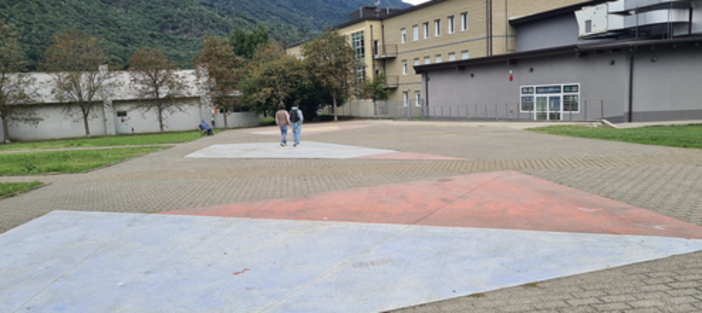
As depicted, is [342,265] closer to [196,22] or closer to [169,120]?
[169,120]

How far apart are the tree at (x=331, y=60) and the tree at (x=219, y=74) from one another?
22.5ft

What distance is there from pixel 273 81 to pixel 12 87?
1998cm

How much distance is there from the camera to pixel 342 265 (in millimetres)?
4789

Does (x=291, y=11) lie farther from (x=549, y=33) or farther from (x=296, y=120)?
(x=296, y=120)

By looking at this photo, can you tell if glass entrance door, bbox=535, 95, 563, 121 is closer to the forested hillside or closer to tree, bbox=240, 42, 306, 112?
tree, bbox=240, 42, 306, 112

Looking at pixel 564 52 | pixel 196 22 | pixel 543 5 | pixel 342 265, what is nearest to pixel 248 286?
pixel 342 265

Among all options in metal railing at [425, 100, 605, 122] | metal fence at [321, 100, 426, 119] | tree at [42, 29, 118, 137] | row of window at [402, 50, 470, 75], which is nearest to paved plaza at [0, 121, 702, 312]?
metal railing at [425, 100, 605, 122]

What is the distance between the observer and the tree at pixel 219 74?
4241 cm

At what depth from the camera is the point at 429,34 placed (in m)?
51.7

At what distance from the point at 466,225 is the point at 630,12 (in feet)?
96.2

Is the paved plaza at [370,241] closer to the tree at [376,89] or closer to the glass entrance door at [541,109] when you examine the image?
the glass entrance door at [541,109]

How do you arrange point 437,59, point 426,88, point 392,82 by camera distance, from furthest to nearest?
1. point 392,82
2. point 437,59
3. point 426,88

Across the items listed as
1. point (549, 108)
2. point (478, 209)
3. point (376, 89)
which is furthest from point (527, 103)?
point (478, 209)

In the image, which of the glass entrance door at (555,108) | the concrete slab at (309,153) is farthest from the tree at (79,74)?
the glass entrance door at (555,108)
